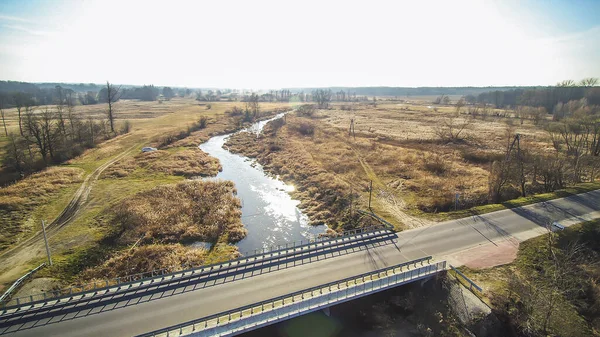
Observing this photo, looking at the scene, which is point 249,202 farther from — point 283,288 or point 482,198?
point 482,198

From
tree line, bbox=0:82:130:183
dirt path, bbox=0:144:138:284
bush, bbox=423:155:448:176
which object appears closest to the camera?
dirt path, bbox=0:144:138:284

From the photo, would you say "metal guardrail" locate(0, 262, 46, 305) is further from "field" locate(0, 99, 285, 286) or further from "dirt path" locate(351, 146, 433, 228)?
"dirt path" locate(351, 146, 433, 228)

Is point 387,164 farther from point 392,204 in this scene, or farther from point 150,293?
point 150,293

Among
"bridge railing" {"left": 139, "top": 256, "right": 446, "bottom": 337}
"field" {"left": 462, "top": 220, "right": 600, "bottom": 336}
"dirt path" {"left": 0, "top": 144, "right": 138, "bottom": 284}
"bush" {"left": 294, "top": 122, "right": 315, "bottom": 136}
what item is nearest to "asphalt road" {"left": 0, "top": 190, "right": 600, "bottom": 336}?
"bridge railing" {"left": 139, "top": 256, "right": 446, "bottom": 337}

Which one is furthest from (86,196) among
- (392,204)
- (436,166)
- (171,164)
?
(436,166)

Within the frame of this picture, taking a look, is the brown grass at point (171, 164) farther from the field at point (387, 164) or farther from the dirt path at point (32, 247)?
the field at point (387, 164)
